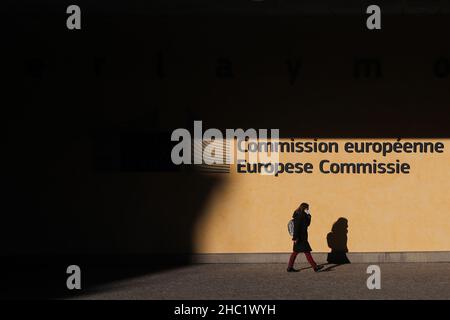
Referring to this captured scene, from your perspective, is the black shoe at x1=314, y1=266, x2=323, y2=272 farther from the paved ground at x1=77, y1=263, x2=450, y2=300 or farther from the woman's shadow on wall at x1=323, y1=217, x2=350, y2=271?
the woman's shadow on wall at x1=323, y1=217, x2=350, y2=271

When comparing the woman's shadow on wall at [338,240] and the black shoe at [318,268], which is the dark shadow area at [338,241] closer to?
the woman's shadow on wall at [338,240]

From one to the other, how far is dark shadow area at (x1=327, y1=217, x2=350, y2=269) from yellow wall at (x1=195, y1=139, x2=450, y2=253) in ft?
0.37

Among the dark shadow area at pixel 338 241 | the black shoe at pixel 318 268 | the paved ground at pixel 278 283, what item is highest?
the dark shadow area at pixel 338 241

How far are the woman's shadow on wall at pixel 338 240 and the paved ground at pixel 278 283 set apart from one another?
462mm

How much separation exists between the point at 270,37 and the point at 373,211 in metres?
4.63

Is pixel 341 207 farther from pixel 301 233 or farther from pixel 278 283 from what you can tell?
pixel 278 283

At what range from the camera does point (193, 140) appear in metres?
17.3

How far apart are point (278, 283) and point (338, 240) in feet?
10.6

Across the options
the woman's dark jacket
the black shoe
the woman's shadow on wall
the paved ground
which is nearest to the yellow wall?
the woman's shadow on wall

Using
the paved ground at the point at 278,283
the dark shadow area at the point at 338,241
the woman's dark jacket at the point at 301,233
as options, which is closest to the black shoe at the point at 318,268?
the paved ground at the point at 278,283

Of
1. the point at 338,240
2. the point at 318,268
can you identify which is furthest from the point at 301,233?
the point at 338,240

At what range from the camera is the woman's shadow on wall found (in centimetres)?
1727

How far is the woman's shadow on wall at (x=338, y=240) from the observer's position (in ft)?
56.6
